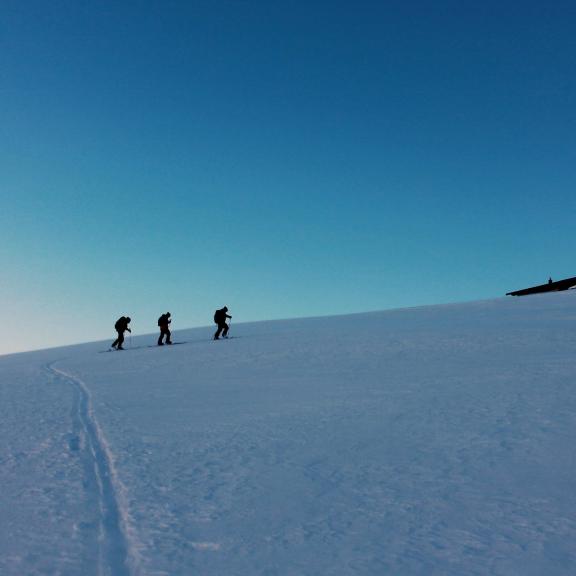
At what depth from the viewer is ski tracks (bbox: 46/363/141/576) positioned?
3401 millimetres

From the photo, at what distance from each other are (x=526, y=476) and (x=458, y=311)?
2018 centimetres

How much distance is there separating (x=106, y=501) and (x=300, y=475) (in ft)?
5.45

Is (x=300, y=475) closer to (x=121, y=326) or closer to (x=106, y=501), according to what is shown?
(x=106, y=501)

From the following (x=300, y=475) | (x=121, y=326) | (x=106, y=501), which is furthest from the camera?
(x=121, y=326)

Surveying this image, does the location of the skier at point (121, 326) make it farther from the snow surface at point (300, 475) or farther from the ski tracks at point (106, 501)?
the ski tracks at point (106, 501)

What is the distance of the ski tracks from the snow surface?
0.05 feet

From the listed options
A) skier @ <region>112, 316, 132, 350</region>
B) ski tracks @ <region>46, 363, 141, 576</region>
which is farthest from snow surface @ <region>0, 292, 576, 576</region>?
skier @ <region>112, 316, 132, 350</region>

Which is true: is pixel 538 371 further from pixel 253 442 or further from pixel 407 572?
pixel 407 572

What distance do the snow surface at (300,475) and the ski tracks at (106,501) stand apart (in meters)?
0.02

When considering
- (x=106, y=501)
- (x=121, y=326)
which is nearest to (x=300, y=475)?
(x=106, y=501)

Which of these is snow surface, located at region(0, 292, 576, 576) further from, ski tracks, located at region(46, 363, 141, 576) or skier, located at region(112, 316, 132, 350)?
skier, located at region(112, 316, 132, 350)

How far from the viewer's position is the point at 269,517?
4094 millimetres

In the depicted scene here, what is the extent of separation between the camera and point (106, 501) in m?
4.35

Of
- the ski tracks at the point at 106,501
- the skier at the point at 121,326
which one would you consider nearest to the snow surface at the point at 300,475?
the ski tracks at the point at 106,501
